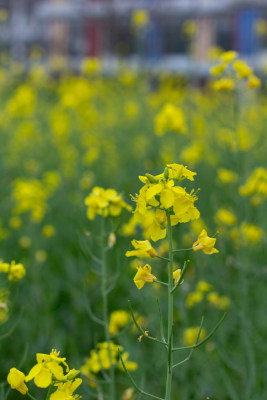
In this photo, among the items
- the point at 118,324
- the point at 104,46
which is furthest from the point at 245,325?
the point at 104,46

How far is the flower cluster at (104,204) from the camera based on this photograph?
156 cm

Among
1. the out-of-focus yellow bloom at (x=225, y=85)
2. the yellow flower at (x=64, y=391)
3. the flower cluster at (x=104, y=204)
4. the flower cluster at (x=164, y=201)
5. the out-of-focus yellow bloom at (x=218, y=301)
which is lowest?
the out-of-focus yellow bloom at (x=218, y=301)

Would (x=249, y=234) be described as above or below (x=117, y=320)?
above

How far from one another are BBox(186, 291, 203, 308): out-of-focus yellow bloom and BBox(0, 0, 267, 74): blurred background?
12.6 metres

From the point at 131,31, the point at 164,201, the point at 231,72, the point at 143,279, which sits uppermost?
the point at 131,31

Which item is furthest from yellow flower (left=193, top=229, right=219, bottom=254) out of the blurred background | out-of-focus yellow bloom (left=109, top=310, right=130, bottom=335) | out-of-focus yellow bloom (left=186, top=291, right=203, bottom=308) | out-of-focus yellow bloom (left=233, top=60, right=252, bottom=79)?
the blurred background

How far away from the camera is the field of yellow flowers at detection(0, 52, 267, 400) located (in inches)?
42.7

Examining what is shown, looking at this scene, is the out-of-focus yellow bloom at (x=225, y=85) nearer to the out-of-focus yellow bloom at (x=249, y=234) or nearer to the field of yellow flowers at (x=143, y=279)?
the field of yellow flowers at (x=143, y=279)

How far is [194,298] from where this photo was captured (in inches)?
90.8

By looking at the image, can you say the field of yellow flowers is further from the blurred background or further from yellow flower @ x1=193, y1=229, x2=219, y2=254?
the blurred background

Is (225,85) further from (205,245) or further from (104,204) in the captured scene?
(205,245)

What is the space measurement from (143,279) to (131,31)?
57.4ft

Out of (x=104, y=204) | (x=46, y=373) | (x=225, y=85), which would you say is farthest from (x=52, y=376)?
(x=225, y=85)

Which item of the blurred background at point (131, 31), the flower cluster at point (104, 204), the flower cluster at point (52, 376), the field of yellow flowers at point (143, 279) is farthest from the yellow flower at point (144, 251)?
the blurred background at point (131, 31)
